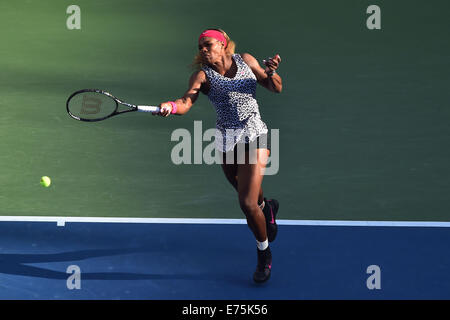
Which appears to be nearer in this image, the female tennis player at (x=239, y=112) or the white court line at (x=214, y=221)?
the female tennis player at (x=239, y=112)

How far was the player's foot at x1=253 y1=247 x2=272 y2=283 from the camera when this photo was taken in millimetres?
6645

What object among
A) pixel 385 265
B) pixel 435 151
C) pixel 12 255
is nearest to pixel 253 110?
pixel 385 265

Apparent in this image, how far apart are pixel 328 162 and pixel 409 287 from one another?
2821 millimetres

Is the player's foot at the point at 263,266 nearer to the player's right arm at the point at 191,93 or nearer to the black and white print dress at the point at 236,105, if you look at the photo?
the black and white print dress at the point at 236,105

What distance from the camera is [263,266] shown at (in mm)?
6719

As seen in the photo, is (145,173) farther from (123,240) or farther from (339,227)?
(339,227)

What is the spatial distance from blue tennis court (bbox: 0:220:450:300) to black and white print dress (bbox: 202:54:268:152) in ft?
3.72

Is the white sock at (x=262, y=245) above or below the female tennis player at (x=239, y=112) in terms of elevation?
below

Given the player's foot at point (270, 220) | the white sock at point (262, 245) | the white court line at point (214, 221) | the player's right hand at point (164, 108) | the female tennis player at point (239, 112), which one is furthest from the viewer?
the white court line at point (214, 221)

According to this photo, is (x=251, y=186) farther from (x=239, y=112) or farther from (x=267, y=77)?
(x=267, y=77)

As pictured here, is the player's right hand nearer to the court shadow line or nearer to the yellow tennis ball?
the court shadow line

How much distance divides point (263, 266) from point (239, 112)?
1299 millimetres

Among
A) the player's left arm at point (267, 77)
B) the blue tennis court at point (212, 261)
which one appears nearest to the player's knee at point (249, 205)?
the blue tennis court at point (212, 261)

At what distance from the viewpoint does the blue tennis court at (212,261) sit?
21.3 feet
